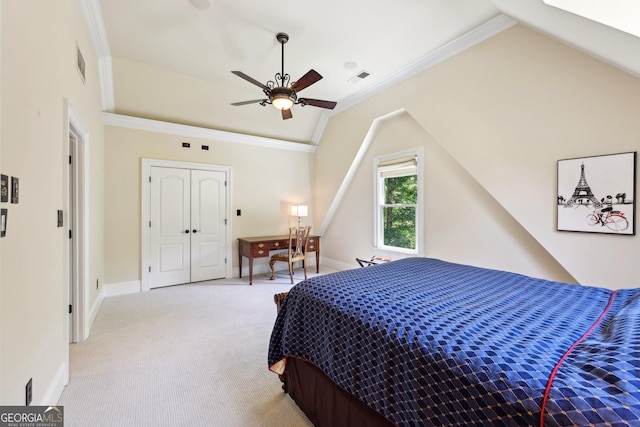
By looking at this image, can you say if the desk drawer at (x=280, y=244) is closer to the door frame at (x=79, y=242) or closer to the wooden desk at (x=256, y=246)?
the wooden desk at (x=256, y=246)

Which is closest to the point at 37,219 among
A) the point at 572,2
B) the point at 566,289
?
the point at 566,289

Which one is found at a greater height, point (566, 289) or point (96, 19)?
point (96, 19)

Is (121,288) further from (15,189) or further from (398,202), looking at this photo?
(398,202)

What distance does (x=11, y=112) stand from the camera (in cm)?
128

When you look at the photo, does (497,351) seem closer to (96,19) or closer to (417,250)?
(417,250)

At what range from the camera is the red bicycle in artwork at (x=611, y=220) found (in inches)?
91.4

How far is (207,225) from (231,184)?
2.85 ft

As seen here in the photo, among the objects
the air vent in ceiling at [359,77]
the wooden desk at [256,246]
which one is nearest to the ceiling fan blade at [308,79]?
the air vent in ceiling at [359,77]

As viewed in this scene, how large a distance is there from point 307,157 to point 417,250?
3165 millimetres

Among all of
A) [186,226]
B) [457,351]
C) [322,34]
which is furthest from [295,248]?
[457,351]

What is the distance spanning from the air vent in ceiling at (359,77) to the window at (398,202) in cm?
130

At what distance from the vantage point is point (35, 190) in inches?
62.0

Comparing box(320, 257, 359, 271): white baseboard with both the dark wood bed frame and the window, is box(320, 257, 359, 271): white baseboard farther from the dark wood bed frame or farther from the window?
the dark wood bed frame

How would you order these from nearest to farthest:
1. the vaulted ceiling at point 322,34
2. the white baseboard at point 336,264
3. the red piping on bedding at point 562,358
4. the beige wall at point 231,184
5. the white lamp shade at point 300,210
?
the red piping on bedding at point 562,358
the vaulted ceiling at point 322,34
the beige wall at point 231,184
the white baseboard at point 336,264
the white lamp shade at point 300,210
